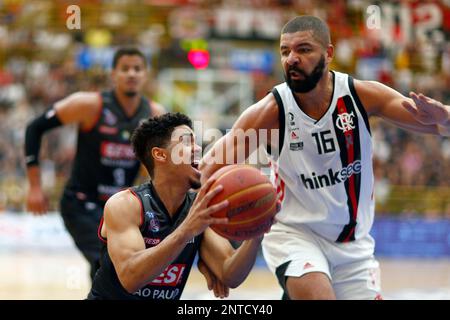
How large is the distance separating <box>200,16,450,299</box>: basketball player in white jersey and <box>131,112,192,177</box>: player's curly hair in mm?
357

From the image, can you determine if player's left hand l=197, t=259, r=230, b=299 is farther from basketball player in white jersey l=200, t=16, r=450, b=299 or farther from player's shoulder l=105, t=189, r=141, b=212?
player's shoulder l=105, t=189, r=141, b=212

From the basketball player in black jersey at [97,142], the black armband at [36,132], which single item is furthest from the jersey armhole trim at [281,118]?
the black armband at [36,132]

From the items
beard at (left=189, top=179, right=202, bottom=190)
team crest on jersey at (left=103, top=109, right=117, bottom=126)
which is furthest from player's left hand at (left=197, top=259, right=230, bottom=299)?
team crest on jersey at (left=103, top=109, right=117, bottom=126)

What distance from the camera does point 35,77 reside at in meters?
17.2

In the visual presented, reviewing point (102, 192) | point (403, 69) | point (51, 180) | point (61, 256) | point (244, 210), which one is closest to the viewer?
point (244, 210)

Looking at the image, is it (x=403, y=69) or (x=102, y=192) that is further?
(x=403, y=69)

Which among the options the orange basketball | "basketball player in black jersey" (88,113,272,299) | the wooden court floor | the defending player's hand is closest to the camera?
the defending player's hand

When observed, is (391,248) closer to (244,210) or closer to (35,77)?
(35,77)

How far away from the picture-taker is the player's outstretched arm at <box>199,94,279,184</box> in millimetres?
4816

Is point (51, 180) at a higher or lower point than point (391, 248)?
higher

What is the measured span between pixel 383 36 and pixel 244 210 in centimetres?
1484

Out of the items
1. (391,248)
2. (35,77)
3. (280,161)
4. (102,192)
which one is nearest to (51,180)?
(35,77)

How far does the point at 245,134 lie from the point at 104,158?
2613 millimetres

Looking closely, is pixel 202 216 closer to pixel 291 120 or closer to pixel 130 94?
pixel 291 120
